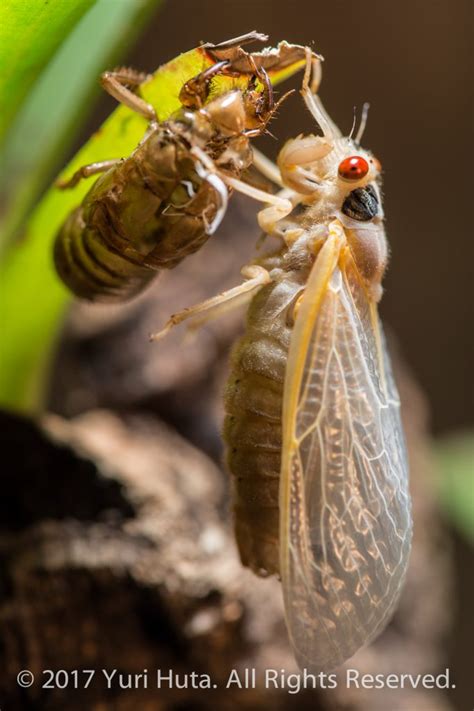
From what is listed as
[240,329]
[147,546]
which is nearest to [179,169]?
[147,546]

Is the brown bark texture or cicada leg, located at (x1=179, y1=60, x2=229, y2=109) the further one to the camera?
the brown bark texture

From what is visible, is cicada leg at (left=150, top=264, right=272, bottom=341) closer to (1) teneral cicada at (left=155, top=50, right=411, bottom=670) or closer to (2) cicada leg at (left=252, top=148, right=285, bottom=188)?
(1) teneral cicada at (left=155, top=50, right=411, bottom=670)

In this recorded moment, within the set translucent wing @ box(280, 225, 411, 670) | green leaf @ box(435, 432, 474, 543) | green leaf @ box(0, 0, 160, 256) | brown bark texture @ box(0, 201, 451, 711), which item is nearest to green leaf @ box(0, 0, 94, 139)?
green leaf @ box(0, 0, 160, 256)

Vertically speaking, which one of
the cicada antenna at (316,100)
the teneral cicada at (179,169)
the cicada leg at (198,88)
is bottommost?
the cicada antenna at (316,100)

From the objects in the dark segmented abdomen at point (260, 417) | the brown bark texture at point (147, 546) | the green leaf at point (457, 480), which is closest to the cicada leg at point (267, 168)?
the dark segmented abdomen at point (260, 417)

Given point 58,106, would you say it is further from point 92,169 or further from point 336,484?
→ point 336,484

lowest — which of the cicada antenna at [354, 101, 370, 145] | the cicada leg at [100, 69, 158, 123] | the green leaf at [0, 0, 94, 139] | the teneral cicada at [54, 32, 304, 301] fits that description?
Answer: the cicada antenna at [354, 101, 370, 145]

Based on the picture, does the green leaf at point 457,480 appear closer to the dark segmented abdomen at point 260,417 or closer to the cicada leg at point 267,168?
the dark segmented abdomen at point 260,417
